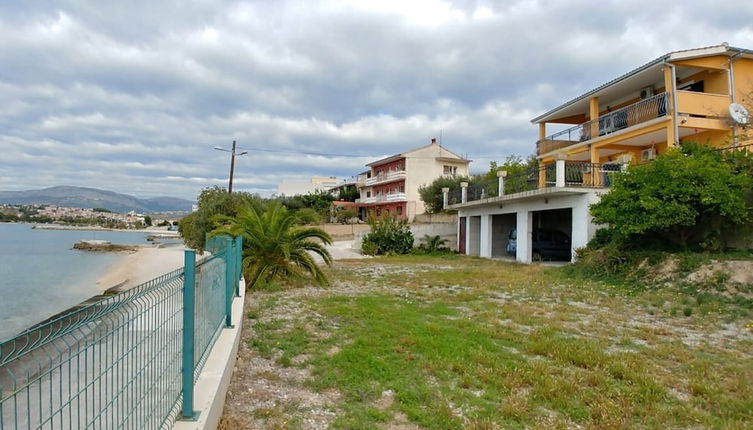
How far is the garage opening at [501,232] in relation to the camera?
2430 centimetres

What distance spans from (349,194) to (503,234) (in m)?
42.6

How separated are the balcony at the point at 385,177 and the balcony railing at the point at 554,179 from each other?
27574mm

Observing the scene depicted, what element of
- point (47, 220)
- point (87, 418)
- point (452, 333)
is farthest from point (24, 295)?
point (47, 220)

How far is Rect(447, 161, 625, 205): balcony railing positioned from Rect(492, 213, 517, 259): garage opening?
201 cm

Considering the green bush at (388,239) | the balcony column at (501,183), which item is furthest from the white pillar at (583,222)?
the green bush at (388,239)

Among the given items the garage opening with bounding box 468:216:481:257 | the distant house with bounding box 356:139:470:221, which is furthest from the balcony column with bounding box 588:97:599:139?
the distant house with bounding box 356:139:470:221

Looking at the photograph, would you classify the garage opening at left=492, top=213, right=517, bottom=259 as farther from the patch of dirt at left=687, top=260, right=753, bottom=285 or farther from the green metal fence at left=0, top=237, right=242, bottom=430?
the green metal fence at left=0, top=237, right=242, bottom=430

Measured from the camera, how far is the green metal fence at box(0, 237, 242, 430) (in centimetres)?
182

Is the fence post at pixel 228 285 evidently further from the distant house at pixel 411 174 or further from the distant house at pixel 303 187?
the distant house at pixel 303 187

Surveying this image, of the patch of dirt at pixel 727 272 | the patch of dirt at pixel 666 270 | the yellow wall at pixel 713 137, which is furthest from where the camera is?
the yellow wall at pixel 713 137

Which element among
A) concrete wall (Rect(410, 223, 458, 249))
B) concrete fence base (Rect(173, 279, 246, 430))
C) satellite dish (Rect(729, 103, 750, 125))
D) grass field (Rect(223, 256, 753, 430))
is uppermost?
satellite dish (Rect(729, 103, 750, 125))

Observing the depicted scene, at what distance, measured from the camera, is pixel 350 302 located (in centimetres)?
944

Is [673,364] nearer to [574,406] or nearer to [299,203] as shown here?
[574,406]

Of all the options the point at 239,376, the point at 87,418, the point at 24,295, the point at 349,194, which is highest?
the point at 349,194
